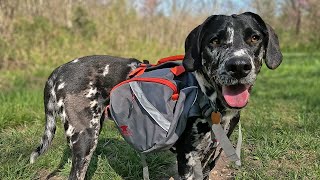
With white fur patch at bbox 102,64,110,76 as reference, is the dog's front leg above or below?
below

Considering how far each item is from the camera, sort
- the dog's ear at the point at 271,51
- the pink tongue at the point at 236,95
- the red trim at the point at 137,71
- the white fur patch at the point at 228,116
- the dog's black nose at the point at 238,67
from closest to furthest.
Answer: the dog's black nose at the point at 238,67
the pink tongue at the point at 236,95
the dog's ear at the point at 271,51
the white fur patch at the point at 228,116
the red trim at the point at 137,71

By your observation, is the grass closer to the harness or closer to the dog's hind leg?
the dog's hind leg

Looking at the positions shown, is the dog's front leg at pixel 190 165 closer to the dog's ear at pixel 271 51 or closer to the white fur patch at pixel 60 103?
the dog's ear at pixel 271 51

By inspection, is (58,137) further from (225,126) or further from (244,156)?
(225,126)

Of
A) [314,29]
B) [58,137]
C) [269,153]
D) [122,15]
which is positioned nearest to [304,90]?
[269,153]

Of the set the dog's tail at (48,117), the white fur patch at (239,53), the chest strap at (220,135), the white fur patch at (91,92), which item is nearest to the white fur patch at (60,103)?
the dog's tail at (48,117)

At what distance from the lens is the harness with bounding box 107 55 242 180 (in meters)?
2.88

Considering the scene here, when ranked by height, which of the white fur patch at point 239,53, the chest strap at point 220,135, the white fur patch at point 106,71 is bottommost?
the chest strap at point 220,135

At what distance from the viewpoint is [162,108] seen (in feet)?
9.89

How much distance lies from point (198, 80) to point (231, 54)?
0.50m

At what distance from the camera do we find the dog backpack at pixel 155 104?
115 inches

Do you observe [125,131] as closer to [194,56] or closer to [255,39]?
[194,56]

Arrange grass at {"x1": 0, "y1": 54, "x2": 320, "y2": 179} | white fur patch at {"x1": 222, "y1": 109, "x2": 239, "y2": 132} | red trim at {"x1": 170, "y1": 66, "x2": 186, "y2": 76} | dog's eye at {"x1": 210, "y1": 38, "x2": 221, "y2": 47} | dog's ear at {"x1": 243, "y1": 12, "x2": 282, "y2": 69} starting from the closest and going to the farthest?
dog's eye at {"x1": 210, "y1": 38, "x2": 221, "y2": 47}
dog's ear at {"x1": 243, "y1": 12, "x2": 282, "y2": 69}
white fur patch at {"x1": 222, "y1": 109, "x2": 239, "y2": 132}
red trim at {"x1": 170, "y1": 66, "x2": 186, "y2": 76}
grass at {"x1": 0, "y1": 54, "x2": 320, "y2": 179}

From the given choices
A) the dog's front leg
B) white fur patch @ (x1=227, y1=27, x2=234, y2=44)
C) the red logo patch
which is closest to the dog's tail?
the red logo patch
